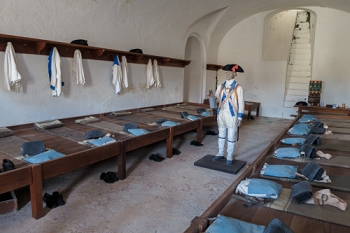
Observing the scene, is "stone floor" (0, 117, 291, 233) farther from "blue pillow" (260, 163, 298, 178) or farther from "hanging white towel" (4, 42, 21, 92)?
"hanging white towel" (4, 42, 21, 92)

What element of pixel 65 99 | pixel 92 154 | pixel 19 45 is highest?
pixel 19 45

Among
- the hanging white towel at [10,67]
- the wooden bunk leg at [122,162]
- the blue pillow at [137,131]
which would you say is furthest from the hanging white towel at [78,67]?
the wooden bunk leg at [122,162]

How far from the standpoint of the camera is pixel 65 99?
444cm

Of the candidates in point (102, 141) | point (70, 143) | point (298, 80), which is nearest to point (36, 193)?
point (70, 143)

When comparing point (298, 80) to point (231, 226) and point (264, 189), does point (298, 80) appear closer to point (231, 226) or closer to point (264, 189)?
point (264, 189)

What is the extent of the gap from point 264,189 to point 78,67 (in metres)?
3.63

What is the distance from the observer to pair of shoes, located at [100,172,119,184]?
3320mm

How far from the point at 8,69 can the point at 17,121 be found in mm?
768

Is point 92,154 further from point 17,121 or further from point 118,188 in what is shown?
point 17,121

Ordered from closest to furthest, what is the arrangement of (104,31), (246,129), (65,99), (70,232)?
(70,232), (65,99), (104,31), (246,129)

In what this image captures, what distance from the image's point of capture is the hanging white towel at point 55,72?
158 inches

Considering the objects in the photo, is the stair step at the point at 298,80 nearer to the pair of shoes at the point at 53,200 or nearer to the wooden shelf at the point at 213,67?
the wooden shelf at the point at 213,67

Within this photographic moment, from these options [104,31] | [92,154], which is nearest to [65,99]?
[104,31]

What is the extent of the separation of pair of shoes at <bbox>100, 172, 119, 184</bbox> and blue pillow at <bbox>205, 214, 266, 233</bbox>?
6.76 ft
